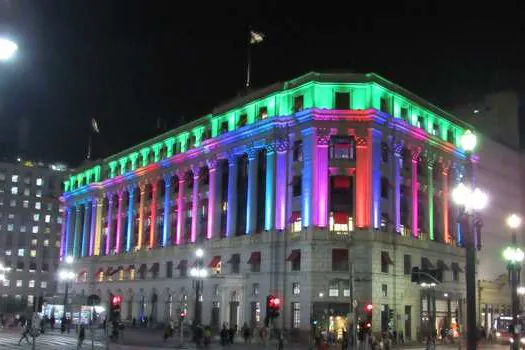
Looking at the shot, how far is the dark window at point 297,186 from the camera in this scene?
69.6 m

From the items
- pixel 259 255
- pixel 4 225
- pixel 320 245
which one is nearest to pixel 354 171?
pixel 320 245

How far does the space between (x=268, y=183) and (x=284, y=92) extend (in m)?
9.92

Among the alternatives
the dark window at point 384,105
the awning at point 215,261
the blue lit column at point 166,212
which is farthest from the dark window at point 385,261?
the blue lit column at point 166,212

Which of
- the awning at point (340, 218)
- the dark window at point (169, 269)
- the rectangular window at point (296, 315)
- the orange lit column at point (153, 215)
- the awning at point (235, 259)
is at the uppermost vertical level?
the orange lit column at point (153, 215)

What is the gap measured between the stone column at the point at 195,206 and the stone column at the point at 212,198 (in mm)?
2827

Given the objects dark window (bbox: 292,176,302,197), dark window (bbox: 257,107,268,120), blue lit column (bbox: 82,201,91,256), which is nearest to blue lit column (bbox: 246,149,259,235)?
dark window (bbox: 257,107,268,120)

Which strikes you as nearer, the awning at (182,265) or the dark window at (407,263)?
the dark window at (407,263)

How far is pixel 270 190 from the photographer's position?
7238cm

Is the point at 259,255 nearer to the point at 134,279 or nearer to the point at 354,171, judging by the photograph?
the point at 354,171

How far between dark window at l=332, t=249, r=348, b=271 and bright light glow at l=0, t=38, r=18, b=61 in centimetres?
5676

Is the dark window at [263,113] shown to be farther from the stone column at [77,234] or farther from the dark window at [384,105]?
the stone column at [77,234]

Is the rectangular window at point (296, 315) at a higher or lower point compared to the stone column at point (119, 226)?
lower

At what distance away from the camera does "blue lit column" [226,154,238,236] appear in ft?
254

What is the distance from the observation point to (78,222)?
395ft
